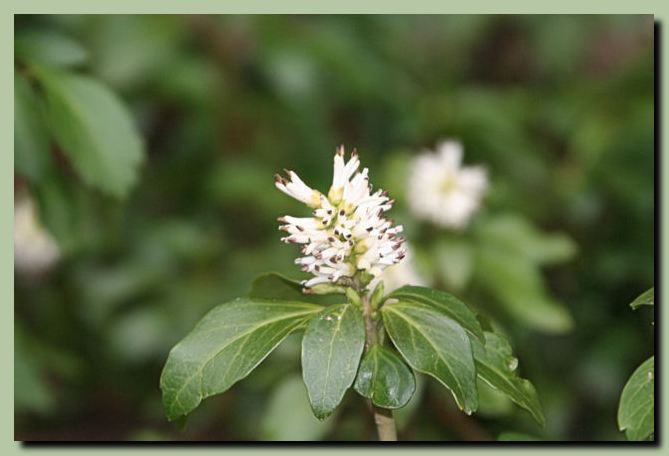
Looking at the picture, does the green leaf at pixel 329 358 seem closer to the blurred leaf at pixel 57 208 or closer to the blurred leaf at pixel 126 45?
the blurred leaf at pixel 57 208

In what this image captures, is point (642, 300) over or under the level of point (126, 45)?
under

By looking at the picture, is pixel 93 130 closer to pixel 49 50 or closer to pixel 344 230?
pixel 49 50

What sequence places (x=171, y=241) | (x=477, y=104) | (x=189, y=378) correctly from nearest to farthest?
(x=189, y=378), (x=171, y=241), (x=477, y=104)

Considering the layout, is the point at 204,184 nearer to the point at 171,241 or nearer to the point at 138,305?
the point at 171,241

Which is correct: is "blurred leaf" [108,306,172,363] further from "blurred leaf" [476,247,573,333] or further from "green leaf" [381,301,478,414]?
"green leaf" [381,301,478,414]

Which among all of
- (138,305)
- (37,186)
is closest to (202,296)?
(138,305)

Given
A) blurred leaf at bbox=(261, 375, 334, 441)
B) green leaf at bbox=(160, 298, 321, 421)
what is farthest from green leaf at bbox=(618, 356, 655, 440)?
blurred leaf at bbox=(261, 375, 334, 441)

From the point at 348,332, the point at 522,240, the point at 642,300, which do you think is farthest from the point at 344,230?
the point at 522,240
